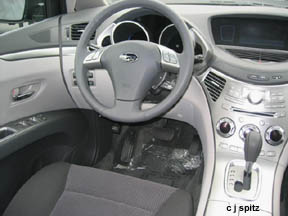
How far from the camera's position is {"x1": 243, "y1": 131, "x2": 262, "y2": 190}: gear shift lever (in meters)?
1.36

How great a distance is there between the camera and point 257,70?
1.53 metres

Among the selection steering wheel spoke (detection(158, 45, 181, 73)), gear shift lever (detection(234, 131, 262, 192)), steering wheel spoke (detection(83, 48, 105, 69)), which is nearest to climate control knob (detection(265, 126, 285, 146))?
gear shift lever (detection(234, 131, 262, 192))

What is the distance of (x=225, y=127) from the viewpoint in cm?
A: 155

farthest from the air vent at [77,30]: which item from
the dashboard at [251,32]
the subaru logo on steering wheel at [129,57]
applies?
the dashboard at [251,32]

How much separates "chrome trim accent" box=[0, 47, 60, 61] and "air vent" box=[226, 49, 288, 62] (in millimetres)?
830

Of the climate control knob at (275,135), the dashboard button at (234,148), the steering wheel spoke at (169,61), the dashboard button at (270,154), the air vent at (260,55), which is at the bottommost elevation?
the dashboard button at (270,154)

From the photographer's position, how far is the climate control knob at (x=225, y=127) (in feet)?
5.06

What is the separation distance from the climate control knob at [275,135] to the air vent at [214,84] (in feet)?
0.84

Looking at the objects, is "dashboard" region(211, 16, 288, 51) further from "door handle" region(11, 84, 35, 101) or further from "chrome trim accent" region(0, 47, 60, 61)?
"door handle" region(11, 84, 35, 101)

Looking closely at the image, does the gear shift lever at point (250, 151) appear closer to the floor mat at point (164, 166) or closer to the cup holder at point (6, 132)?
the floor mat at point (164, 166)

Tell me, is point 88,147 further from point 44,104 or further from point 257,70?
point 257,70

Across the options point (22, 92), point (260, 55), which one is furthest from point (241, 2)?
point (22, 92)

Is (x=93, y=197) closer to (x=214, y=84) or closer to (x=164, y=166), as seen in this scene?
(x=214, y=84)

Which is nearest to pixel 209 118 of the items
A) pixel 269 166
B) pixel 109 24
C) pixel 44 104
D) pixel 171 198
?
pixel 269 166
